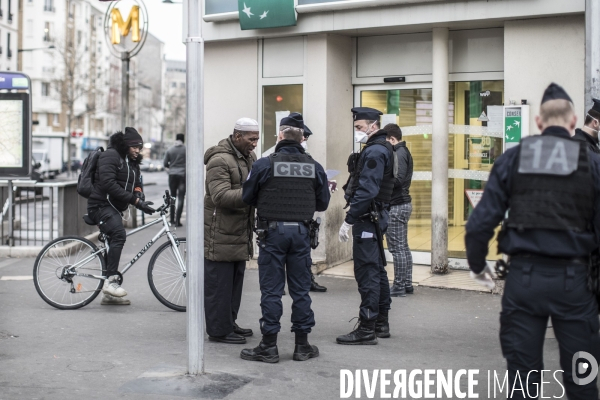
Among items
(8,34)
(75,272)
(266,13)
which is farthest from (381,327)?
(8,34)

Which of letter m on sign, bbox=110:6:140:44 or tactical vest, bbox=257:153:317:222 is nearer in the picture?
tactical vest, bbox=257:153:317:222

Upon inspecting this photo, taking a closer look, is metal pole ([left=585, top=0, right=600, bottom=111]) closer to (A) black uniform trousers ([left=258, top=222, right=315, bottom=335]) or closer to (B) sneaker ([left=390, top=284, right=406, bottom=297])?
(A) black uniform trousers ([left=258, top=222, right=315, bottom=335])

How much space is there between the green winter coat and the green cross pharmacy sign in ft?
13.6

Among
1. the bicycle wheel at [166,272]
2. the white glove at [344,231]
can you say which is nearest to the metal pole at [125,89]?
the bicycle wheel at [166,272]

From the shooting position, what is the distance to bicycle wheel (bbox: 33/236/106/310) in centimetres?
855

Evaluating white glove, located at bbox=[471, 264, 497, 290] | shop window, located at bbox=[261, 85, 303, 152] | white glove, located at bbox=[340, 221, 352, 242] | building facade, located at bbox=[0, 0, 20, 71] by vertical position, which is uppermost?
building facade, located at bbox=[0, 0, 20, 71]

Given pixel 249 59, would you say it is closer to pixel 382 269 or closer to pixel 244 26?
pixel 244 26

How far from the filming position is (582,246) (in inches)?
164

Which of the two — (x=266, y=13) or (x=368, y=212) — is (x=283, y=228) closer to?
(x=368, y=212)

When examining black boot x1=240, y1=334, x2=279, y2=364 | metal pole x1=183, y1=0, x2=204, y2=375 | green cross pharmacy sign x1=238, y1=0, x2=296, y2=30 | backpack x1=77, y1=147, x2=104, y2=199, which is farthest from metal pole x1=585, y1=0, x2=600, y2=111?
backpack x1=77, y1=147, x2=104, y2=199

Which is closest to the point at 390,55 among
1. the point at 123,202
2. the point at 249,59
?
the point at 249,59

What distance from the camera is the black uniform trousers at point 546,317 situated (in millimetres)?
4129

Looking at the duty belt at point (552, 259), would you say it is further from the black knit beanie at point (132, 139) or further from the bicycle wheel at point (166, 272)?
the black knit beanie at point (132, 139)

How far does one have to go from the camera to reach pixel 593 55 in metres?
7.32
